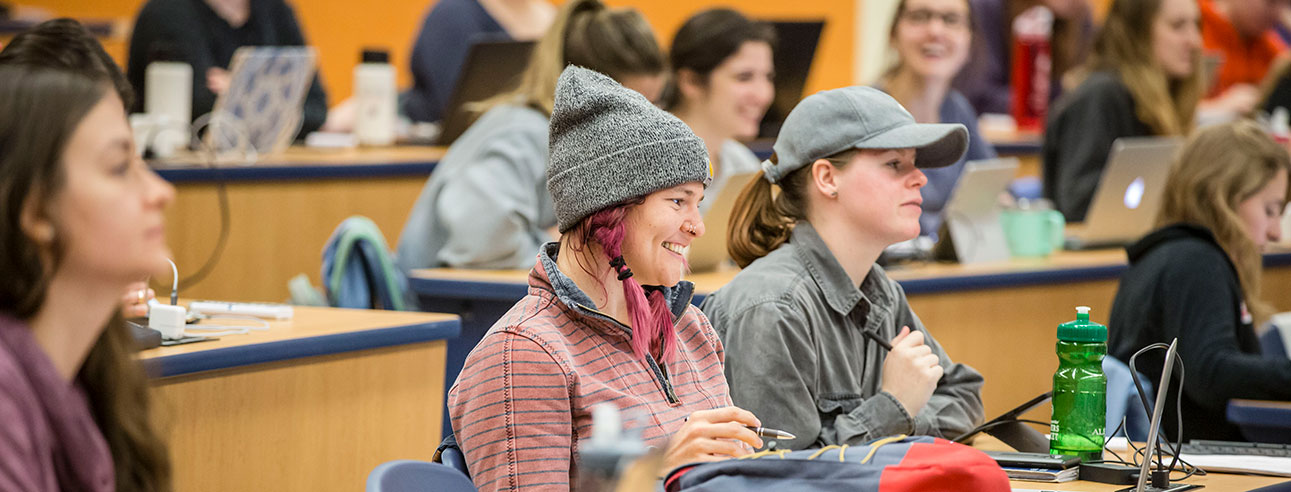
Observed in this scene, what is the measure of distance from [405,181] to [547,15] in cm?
154

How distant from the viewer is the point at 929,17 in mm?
4672

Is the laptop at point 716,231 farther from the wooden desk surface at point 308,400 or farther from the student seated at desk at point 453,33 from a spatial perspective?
the student seated at desk at point 453,33

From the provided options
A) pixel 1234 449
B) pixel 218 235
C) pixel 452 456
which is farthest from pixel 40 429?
pixel 218 235

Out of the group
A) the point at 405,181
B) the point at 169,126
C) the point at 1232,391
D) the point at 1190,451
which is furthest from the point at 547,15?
the point at 1190,451

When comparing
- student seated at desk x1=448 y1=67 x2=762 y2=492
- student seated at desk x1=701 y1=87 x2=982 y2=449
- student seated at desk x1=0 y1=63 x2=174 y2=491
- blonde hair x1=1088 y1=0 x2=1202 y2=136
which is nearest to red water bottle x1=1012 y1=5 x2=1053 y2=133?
blonde hair x1=1088 y1=0 x2=1202 y2=136

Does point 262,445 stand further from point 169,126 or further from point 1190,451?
point 169,126

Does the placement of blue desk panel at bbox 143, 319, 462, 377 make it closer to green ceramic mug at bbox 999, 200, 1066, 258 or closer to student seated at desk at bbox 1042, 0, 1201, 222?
green ceramic mug at bbox 999, 200, 1066, 258

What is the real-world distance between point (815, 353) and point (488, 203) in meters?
1.52

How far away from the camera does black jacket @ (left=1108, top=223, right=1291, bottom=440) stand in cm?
302

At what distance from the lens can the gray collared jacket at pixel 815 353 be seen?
7.26 feet

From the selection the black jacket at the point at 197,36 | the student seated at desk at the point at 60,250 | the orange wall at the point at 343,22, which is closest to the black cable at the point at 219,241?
the black jacket at the point at 197,36

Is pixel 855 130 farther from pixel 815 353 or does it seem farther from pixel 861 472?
pixel 861 472

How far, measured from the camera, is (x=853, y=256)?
7.88 feet

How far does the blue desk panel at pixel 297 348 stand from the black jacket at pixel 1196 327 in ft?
4.68
